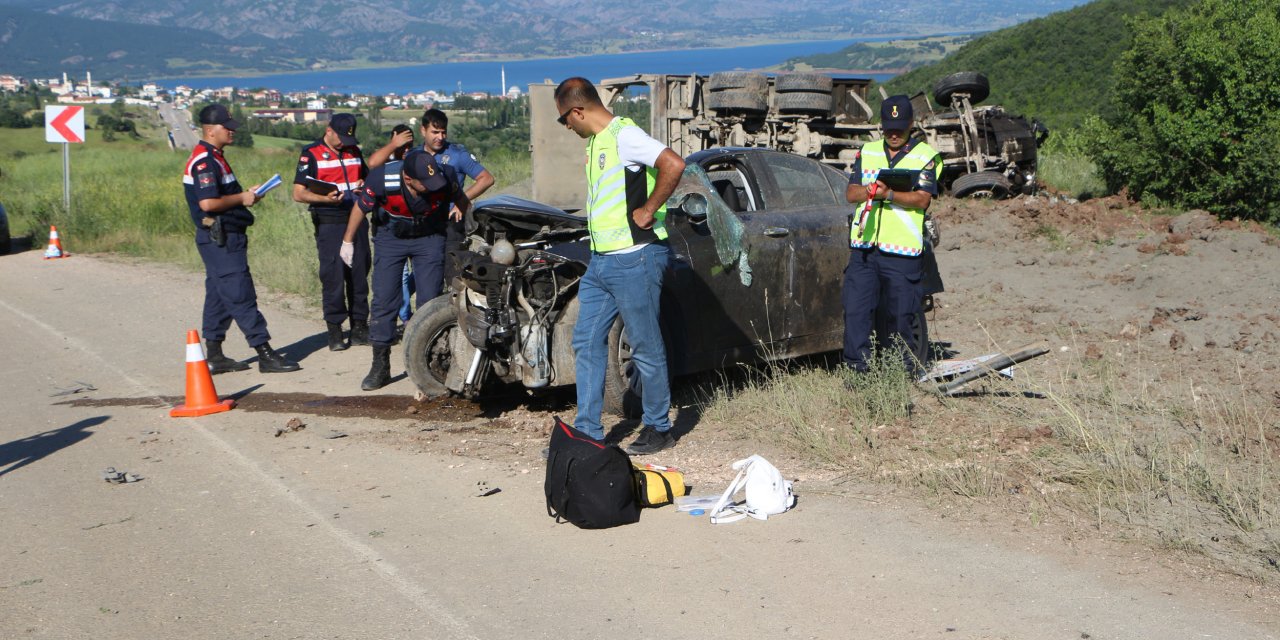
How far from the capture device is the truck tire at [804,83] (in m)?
19.4

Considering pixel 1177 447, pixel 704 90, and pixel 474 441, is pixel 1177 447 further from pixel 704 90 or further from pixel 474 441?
pixel 704 90

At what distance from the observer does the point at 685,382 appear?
27.9ft

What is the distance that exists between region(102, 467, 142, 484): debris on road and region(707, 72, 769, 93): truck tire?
14.7m

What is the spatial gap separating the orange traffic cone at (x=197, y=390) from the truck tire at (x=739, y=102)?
1272 centimetres

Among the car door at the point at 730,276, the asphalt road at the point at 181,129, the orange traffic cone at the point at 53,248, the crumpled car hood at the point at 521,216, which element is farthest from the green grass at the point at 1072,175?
the asphalt road at the point at 181,129

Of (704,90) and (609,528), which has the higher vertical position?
(704,90)

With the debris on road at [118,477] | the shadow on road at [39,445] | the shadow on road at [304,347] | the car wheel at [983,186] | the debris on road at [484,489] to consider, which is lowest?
the shadow on road at [304,347]

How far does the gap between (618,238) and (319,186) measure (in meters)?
4.58

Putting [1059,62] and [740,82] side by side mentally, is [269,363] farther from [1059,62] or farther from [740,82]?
[1059,62]

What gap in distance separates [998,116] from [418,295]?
13.4 m

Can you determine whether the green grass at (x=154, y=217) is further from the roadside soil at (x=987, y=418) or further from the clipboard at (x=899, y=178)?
the clipboard at (x=899, y=178)

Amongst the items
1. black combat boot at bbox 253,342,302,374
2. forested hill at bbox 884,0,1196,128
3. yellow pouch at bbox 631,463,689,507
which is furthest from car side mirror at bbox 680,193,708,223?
forested hill at bbox 884,0,1196,128

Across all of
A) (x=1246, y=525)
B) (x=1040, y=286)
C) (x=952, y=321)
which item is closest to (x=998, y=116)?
(x=1040, y=286)

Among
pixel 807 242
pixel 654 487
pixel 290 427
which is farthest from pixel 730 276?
pixel 290 427
